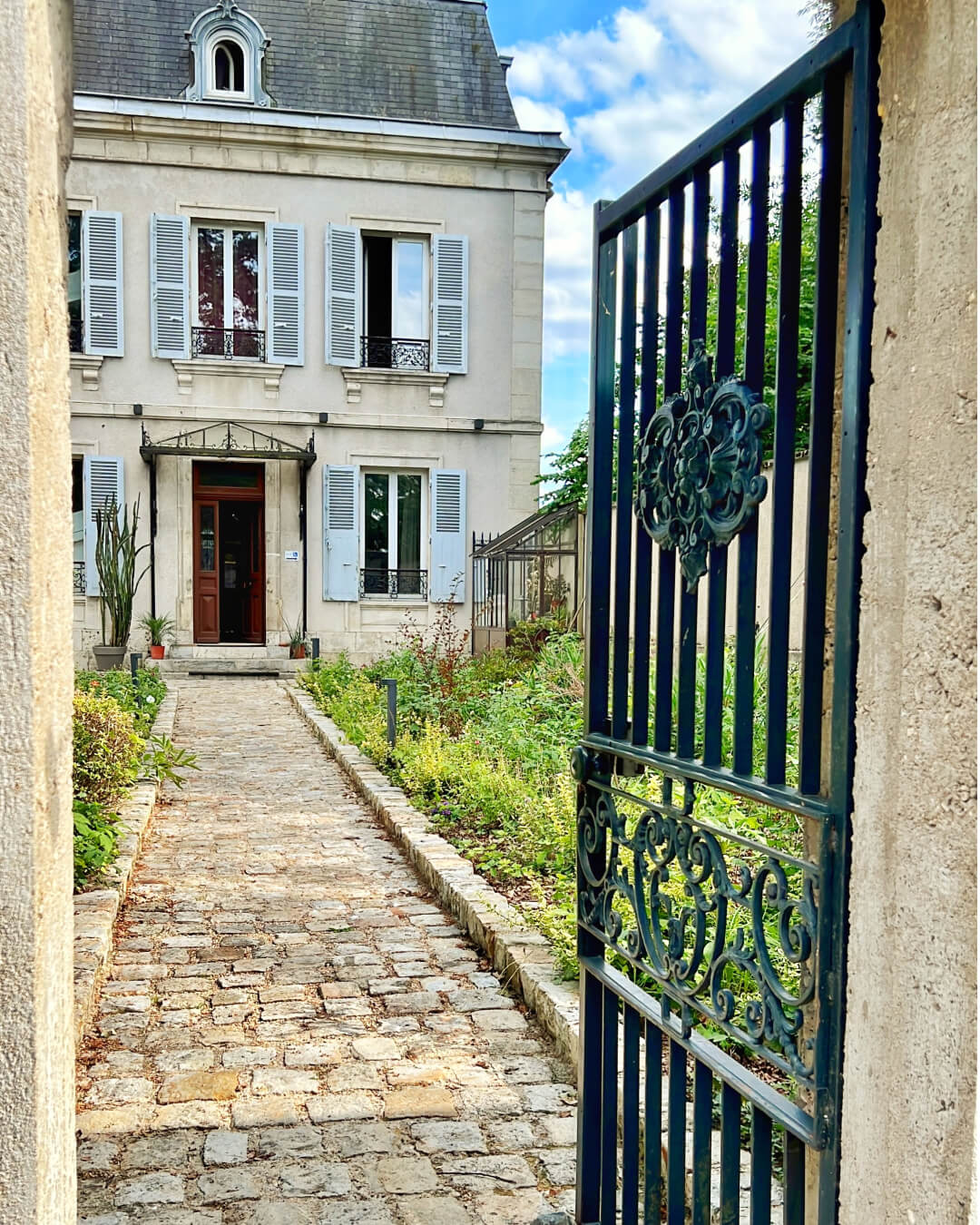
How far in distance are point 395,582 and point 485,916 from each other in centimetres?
1248

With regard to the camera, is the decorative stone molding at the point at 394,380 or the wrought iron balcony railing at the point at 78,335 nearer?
the wrought iron balcony railing at the point at 78,335

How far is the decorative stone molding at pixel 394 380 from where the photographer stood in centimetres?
1647

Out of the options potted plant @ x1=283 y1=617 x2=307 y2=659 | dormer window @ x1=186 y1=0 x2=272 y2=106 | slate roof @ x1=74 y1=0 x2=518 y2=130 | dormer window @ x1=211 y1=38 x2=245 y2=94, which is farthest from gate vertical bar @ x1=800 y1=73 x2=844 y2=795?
dormer window @ x1=211 y1=38 x2=245 y2=94

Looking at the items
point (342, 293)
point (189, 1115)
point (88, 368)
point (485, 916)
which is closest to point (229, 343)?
point (342, 293)

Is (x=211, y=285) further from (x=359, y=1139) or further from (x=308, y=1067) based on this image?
(x=359, y=1139)

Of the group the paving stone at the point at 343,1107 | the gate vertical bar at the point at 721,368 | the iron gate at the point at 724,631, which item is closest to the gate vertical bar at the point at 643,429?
the iron gate at the point at 724,631

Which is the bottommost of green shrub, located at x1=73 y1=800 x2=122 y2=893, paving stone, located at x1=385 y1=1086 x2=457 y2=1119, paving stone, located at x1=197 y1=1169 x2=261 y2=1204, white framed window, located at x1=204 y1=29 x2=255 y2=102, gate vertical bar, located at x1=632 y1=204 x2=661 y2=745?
paving stone, located at x1=385 y1=1086 x2=457 y2=1119

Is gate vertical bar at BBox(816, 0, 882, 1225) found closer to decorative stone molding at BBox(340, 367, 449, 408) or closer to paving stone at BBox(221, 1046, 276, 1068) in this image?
paving stone at BBox(221, 1046, 276, 1068)

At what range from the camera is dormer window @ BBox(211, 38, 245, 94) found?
53.7 ft

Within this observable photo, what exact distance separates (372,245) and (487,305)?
2.00 metres

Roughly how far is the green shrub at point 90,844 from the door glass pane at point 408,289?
12584mm

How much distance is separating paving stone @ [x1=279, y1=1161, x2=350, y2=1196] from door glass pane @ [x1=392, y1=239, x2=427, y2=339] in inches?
592

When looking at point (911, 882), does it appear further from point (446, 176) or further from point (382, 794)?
point (446, 176)

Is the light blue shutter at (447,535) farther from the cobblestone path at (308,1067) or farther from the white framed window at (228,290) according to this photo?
the cobblestone path at (308,1067)
